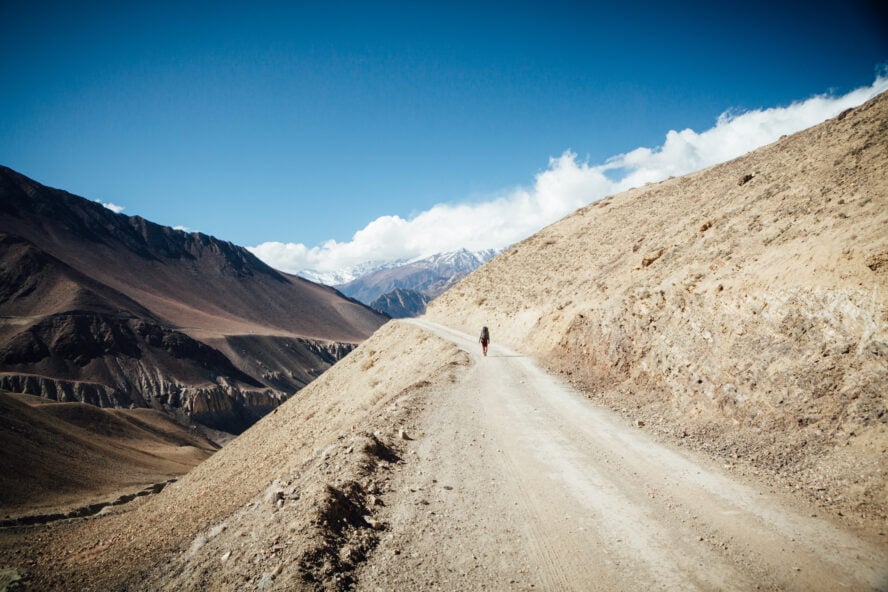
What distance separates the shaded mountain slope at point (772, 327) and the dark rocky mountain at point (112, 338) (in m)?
101

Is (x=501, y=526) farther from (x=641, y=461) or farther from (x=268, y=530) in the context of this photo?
(x=641, y=461)

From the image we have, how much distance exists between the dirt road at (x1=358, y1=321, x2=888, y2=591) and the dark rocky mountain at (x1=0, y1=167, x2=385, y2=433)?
104 m

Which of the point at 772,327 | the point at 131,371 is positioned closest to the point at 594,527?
the point at 772,327

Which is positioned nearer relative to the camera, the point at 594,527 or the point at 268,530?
the point at 594,527

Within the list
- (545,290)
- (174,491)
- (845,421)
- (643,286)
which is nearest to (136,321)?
(174,491)

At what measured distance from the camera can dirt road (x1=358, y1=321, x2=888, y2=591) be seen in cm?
536

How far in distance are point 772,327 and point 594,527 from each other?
801 cm

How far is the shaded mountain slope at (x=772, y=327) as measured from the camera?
26.3ft

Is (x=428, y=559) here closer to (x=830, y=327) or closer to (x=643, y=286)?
(x=830, y=327)

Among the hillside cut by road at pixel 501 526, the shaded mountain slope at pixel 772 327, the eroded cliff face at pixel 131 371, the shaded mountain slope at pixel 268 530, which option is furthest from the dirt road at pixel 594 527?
the eroded cliff face at pixel 131 371

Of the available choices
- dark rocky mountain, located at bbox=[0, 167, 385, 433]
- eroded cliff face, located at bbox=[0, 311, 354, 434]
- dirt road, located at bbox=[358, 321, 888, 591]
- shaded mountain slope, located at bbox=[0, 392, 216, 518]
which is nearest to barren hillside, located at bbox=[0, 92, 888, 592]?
dirt road, located at bbox=[358, 321, 888, 591]

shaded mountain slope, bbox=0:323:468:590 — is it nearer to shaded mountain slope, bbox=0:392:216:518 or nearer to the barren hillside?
the barren hillside

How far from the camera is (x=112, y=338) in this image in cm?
10781

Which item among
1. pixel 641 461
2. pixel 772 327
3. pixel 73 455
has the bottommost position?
pixel 73 455
